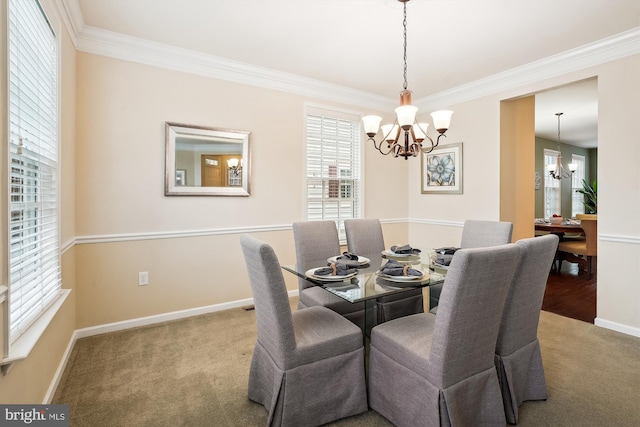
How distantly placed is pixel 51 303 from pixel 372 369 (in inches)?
76.4

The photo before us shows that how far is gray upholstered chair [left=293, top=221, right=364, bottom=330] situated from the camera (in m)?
2.42

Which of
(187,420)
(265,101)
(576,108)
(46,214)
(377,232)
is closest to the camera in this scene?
(187,420)

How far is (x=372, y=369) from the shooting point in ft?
5.84

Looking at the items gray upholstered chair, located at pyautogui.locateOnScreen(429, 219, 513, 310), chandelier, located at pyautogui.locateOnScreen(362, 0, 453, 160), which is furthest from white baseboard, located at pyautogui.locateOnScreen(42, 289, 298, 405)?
chandelier, located at pyautogui.locateOnScreen(362, 0, 453, 160)

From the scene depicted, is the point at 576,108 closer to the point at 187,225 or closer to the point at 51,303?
the point at 187,225

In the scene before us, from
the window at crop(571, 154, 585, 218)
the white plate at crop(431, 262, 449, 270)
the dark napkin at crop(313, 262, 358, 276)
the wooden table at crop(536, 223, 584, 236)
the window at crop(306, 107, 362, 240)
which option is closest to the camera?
the dark napkin at crop(313, 262, 358, 276)

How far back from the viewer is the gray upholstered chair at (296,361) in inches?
61.6

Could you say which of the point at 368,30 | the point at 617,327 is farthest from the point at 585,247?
the point at 368,30

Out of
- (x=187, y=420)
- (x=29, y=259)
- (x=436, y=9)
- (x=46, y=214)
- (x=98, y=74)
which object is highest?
(x=436, y=9)

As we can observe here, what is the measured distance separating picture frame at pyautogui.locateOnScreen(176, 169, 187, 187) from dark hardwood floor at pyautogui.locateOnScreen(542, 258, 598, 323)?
3.93m

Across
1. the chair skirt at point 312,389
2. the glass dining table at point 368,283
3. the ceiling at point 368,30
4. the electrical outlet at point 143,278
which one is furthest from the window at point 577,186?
the electrical outlet at point 143,278

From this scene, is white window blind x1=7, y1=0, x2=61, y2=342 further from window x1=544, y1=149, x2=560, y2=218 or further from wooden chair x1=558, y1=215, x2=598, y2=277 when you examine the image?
window x1=544, y1=149, x2=560, y2=218

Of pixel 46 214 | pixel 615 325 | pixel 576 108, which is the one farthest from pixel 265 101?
pixel 576 108

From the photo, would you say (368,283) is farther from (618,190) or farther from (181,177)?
(618,190)
